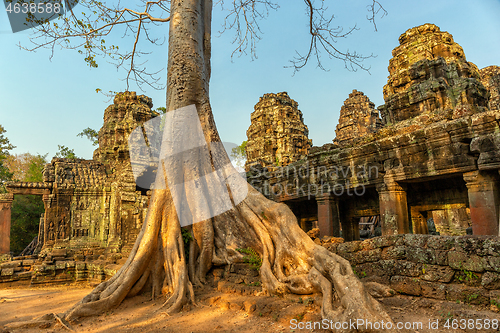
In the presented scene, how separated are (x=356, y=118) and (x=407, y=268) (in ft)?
61.8

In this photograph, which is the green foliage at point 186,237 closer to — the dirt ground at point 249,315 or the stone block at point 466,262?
the dirt ground at point 249,315

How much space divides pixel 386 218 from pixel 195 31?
5.87 m

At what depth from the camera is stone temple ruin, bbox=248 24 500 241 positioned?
19.0ft

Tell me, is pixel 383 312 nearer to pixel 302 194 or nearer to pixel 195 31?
pixel 195 31

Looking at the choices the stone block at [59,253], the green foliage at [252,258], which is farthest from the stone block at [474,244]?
the stone block at [59,253]

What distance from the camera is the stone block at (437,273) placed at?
2.58m

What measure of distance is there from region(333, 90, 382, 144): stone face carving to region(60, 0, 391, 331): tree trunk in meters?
15.9

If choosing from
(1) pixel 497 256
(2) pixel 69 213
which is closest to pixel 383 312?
(1) pixel 497 256

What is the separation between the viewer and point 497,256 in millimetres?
2355

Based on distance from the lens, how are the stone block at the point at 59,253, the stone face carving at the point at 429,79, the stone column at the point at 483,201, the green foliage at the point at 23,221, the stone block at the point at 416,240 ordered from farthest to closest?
the green foliage at the point at 23,221 < the stone block at the point at 59,253 < the stone face carving at the point at 429,79 < the stone column at the point at 483,201 < the stone block at the point at 416,240

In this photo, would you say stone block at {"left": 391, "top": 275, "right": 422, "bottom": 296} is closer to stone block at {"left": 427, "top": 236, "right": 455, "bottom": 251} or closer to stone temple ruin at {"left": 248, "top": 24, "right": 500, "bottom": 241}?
stone block at {"left": 427, "top": 236, "right": 455, "bottom": 251}

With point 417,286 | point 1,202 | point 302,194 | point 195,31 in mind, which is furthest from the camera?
point 1,202

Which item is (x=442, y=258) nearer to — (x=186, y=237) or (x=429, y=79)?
(x=186, y=237)

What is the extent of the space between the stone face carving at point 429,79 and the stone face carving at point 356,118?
9.30 m
